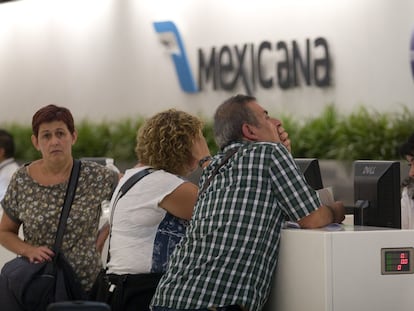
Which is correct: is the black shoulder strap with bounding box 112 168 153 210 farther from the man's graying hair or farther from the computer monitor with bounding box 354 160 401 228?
the computer monitor with bounding box 354 160 401 228

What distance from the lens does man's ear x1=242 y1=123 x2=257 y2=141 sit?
355 cm

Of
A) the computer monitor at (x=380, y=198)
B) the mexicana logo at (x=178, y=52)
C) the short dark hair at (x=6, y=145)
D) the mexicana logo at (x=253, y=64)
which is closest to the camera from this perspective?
the computer monitor at (x=380, y=198)

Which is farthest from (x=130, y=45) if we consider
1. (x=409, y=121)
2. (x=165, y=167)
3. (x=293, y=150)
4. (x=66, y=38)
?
(x=165, y=167)

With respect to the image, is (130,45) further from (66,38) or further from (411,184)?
(411,184)

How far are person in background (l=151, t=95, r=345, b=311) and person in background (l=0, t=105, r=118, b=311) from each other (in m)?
0.92

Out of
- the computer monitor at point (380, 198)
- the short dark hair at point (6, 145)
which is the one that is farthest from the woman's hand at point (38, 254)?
the short dark hair at point (6, 145)

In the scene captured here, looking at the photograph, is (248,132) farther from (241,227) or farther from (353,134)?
(353,134)

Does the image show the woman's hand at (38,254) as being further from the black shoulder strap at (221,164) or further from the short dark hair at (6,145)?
the short dark hair at (6,145)

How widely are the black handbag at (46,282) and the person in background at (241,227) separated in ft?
2.84

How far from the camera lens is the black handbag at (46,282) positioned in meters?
4.26

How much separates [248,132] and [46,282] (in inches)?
49.1

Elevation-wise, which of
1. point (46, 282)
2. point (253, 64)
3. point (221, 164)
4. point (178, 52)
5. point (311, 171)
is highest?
point (178, 52)

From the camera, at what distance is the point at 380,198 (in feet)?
13.4

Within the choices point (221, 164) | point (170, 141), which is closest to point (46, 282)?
point (170, 141)
